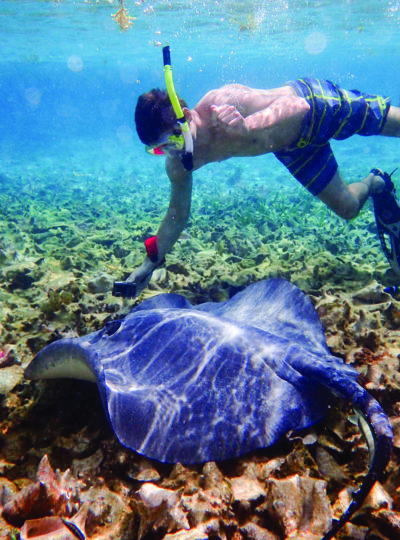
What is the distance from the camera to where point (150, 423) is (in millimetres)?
2012

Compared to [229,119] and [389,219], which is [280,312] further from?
[389,219]

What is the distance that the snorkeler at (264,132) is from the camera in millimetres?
3725

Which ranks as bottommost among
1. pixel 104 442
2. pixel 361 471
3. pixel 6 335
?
pixel 6 335

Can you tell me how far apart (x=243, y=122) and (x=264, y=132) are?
384 mm

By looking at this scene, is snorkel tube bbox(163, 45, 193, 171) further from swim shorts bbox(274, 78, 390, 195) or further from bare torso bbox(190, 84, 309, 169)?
swim shorts bbox(274, 78, 390, 195)

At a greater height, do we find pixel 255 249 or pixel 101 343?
pixel 101 343

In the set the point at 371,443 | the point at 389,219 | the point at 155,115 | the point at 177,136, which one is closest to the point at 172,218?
the point at 177,136

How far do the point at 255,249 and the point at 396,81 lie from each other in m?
169

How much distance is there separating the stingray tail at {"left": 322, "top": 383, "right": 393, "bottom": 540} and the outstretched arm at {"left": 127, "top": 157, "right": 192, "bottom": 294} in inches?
127

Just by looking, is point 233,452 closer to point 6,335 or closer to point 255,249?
point 6,335

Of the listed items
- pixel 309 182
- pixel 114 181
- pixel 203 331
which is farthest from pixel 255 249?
pixel 114 181

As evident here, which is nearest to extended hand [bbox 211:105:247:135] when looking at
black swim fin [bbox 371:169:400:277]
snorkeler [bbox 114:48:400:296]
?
snorkeler [bbox 114:48:400:296]

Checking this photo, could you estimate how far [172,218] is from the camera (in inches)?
196

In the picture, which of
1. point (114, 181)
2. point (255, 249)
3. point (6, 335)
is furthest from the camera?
point (114, 181)
